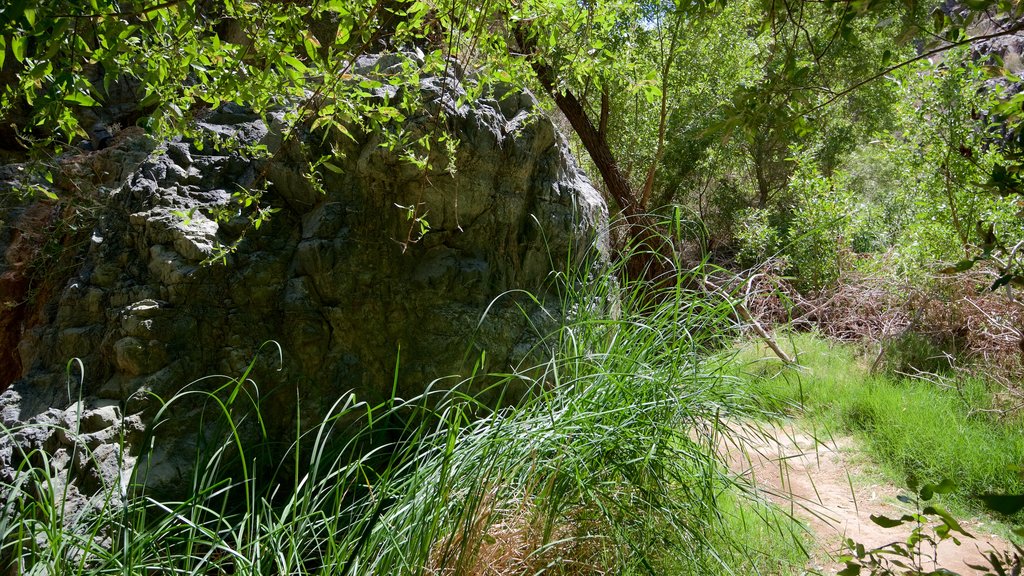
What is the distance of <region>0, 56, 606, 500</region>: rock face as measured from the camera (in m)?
2.97

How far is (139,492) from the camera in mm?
2676

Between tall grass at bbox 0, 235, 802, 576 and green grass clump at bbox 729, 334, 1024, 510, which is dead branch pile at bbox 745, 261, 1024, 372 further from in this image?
tall grass at bbox 0, 235, 802, 576

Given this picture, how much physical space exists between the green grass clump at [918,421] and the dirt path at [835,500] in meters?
0.17

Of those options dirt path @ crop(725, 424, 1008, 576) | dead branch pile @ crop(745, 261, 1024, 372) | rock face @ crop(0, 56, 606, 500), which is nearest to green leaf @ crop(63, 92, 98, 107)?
rock face @ crop(0, 56, 606, 500)

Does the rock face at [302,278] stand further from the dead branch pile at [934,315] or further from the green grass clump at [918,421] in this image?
the dead branch pile at [934,315]

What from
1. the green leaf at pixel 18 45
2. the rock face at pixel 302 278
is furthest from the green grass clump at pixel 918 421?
the green leaf at pixel 18 45

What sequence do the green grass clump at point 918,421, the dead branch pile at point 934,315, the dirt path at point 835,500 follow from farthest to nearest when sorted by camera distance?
the dead branch pile at point 934,315 < the green grass clump at point 918,421 < the dirt path at point 835,500

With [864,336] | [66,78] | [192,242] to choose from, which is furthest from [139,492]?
[864,336]

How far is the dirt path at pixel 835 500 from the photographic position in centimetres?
258

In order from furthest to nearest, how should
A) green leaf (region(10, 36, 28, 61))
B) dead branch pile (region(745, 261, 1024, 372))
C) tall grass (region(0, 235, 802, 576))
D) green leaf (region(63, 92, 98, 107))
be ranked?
1. dead branch pile (region(745, 261, 1024, 372))
2. tall grass (region(0, 235, 802, 576))
3. green leaf (region(63, 92, 98, 107))
4. green leaf (region(10, 36, 28, 61))

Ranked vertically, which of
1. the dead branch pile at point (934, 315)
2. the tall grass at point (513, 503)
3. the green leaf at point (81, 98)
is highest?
the green leaf at point (81, 98)

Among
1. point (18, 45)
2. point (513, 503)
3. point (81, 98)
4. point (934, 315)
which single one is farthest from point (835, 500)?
point (18, 45)

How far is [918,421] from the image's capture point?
3.85 m

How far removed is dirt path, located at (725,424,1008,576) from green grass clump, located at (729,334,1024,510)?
0.54 feet
